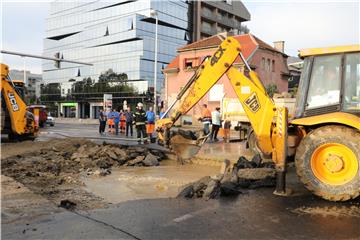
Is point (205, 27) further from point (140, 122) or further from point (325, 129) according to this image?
point (325, 129)

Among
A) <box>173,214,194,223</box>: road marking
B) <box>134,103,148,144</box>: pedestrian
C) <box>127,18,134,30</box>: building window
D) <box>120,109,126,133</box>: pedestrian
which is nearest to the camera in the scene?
<box>173,214,194,223</box>: road marking

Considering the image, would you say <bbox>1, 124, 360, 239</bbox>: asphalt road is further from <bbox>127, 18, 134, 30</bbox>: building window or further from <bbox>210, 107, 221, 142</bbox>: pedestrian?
<bbox>127, 18, 134, 30</bbox>: building window

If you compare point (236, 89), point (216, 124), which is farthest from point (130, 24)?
point (236, 89)

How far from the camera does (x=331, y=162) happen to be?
670 cm

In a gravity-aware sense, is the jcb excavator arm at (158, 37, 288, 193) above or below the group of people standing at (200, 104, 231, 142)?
above

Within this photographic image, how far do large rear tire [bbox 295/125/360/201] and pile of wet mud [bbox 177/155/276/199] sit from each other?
1394mm

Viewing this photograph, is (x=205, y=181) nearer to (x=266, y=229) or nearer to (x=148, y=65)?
(x=266, y=229)

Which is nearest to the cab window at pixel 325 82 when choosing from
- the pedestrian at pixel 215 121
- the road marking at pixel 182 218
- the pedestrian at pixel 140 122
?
the road marking at pixel 182 218

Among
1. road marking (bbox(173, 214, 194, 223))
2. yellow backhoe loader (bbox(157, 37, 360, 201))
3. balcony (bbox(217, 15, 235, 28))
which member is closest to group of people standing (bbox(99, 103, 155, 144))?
Result: yellow backhoe loader (bbox(157, 37, 360, 201))

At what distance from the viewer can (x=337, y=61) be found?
6.92 metres

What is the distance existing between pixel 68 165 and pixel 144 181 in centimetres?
284

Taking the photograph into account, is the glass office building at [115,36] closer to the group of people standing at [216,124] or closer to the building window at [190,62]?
the building window at [190,62]

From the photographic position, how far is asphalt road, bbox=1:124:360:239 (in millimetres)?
4984

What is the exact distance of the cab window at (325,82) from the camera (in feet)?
22.7
